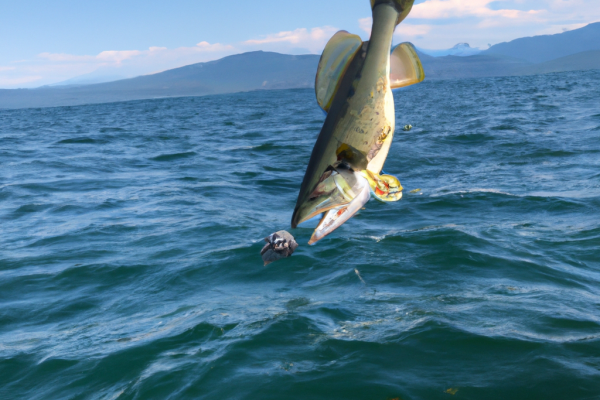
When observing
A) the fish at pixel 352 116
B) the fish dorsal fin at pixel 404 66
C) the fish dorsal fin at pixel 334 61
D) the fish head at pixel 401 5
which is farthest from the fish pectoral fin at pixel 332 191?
the fish head at pixel 401 5

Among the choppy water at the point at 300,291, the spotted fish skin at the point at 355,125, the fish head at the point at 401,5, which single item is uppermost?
the fish head at the point at 401,5

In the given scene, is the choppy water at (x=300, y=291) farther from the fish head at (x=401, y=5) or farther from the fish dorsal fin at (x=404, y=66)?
the fish head at (x=401, y=5)

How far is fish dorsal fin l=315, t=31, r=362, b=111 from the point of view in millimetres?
1932

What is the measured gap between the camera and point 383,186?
203 cm

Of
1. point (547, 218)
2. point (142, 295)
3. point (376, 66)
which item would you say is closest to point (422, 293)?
point (142, 295)

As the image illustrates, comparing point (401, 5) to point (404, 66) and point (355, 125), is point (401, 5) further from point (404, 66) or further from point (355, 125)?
point (355, 125)

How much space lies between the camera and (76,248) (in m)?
9.45

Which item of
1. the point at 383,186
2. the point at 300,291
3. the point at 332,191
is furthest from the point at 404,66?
the point at 300,291

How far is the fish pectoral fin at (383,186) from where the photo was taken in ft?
6.53

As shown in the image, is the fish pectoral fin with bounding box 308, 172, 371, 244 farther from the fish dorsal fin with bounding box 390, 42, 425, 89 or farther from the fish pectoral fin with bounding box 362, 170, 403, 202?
the fish dorsal fin with bounding box 390, 42, 425, 89

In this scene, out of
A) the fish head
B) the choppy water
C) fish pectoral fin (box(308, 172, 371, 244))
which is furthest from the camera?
the choppy water

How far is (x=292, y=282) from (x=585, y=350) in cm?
389

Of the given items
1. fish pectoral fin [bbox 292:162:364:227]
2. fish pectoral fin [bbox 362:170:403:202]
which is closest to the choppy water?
fish pectoral fin [bbox 362:170:403:202]

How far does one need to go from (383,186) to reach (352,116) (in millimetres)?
332
